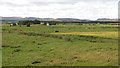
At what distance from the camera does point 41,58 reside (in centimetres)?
2656

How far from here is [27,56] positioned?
27672mm

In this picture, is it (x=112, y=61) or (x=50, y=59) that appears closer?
(x=112, y=61)

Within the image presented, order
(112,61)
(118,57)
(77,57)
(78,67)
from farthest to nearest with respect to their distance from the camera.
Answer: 1. (77,57)
2. (118,57)
3. (112,61)
4. (78,67)

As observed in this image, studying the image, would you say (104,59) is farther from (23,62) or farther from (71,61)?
(23,62)

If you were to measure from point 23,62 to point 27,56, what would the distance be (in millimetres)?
3495

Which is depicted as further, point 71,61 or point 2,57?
point 2,57

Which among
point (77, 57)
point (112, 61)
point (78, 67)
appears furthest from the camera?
point (77, 57)

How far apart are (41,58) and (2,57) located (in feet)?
13.3

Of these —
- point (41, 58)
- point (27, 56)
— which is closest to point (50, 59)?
point (41, 58)

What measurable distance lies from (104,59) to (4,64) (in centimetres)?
960

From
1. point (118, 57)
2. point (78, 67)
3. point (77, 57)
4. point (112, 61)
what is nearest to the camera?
point (78, 67)

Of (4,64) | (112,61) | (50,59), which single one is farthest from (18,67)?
(112,61)

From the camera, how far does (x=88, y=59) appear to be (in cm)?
2589

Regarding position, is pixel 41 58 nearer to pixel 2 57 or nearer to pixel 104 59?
pixel 2 57
